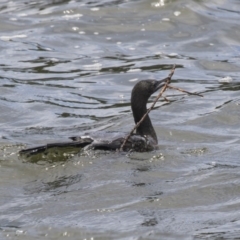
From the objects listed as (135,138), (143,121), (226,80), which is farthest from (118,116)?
(226,80)

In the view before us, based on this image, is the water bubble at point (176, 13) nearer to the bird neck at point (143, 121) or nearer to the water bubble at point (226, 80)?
the water bubble at point (226, 80)

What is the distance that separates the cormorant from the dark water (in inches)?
5.1

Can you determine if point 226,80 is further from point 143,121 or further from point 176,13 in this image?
point 176,13

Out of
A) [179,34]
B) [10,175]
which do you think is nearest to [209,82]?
[179,34]

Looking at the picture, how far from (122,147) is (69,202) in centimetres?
160

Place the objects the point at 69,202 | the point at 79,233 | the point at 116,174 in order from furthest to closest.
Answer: the point at 116,174, the point at 69,202, the point at 79,233

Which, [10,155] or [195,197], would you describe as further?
[10,155]

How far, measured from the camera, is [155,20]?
18406 millimetres

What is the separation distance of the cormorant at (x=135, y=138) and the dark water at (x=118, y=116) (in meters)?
0.13

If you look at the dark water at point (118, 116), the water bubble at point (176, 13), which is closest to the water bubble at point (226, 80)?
the dark water at point (118, 116)

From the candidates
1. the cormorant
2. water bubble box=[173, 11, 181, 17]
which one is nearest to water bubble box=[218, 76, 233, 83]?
the cormorant

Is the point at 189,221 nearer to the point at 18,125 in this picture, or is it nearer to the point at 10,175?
the point at 10,175

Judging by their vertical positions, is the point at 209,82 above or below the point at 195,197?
below

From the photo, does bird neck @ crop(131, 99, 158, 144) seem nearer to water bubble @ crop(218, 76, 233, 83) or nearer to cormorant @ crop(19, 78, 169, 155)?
cormorant @ crop(19, 78, 169, 155)
